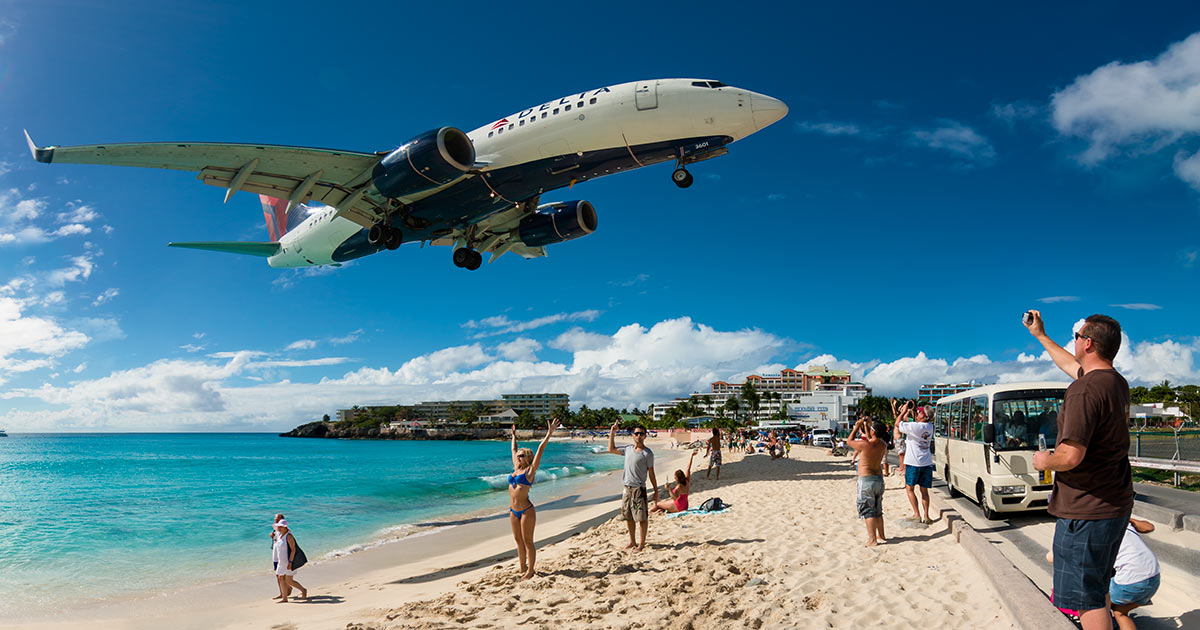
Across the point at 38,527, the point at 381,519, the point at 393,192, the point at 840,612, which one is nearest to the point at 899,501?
the point at 840,612

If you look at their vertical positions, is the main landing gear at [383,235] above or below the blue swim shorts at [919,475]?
above

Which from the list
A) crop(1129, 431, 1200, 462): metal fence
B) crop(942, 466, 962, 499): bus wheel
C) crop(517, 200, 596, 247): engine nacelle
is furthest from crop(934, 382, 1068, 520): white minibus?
crop(517, 200, 596, 247): engine nacelle

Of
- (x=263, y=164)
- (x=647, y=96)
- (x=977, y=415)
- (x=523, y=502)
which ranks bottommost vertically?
(x=523, y=502)

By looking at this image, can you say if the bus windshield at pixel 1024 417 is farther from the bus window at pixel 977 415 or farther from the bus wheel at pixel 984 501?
the bus wheel at pixel 984 501

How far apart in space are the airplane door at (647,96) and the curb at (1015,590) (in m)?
10.9

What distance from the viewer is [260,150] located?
53.2 feet

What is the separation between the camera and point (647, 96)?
14852mm

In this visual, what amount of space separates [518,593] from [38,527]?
100ft

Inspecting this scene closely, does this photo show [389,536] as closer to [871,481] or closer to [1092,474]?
[871,481]

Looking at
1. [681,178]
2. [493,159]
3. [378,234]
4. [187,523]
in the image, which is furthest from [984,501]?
[187,523]

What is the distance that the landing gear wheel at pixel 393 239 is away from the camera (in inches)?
744

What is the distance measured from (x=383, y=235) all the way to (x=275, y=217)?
39.1ft

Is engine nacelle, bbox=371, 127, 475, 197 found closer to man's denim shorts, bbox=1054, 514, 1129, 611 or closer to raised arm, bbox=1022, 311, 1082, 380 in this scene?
raised arm, bbox=1022, 311, 1082, 380

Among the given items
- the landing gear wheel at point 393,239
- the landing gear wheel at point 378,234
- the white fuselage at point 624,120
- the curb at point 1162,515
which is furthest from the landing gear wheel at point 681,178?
the curb at point 1162,515
